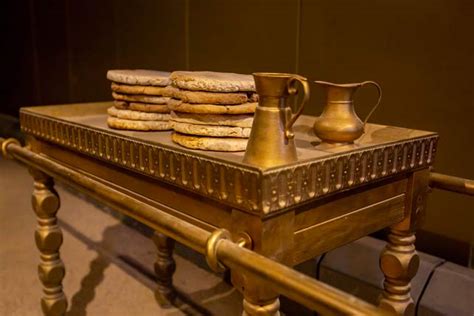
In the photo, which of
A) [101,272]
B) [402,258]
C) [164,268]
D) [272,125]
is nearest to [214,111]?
[272,125]

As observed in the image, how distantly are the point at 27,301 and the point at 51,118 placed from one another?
0.93 metres

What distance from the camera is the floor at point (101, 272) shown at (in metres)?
1.92

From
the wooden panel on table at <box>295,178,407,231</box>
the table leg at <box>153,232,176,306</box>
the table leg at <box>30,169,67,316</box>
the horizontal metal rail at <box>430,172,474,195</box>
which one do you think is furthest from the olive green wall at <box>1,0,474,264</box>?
the table leg at <box>30,169,67,316</box>

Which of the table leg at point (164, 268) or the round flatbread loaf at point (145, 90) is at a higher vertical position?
the round flatbread loaf at point (145, 90)

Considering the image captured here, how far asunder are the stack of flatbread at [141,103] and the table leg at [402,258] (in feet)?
1.86

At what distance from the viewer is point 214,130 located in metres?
0.98

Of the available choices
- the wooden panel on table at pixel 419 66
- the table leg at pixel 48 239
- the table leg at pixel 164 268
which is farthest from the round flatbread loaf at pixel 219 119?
the table leg at pixel 164 268

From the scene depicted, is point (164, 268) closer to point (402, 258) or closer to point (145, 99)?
point (145, 99)

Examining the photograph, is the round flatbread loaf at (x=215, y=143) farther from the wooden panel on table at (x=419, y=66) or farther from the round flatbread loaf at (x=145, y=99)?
the wooden panel on table at (x=419, y=66)

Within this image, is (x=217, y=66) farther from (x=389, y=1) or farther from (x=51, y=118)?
(x=51, y=118)

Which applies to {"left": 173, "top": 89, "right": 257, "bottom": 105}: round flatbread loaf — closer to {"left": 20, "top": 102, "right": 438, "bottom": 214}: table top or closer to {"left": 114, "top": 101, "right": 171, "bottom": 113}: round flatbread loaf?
{"left": 20, "top": 102, "right": 438, "bottom": 214}: table top

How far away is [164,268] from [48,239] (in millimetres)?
537

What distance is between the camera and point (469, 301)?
1433 mm

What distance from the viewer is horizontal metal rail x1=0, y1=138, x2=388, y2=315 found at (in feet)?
2.07
